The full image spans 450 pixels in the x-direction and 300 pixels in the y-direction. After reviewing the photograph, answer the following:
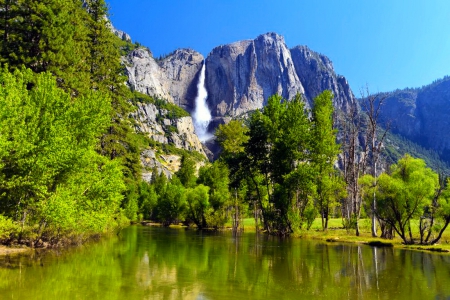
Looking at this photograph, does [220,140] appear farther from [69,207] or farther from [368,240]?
[69,207]

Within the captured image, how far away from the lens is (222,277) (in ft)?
59.1

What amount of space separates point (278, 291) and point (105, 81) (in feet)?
132

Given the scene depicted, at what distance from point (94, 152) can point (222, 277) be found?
1907cm

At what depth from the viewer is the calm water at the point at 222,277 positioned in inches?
557

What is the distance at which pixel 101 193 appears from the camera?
31922mm

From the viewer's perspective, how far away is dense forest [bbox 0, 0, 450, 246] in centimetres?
2508

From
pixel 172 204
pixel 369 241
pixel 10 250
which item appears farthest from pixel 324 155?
pixel 172 204

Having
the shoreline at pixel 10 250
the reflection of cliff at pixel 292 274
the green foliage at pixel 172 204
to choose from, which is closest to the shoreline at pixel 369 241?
the reflection of cliff at pixel 292 274

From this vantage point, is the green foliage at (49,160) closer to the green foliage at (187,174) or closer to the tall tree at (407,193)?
the tall tree at (407,193)

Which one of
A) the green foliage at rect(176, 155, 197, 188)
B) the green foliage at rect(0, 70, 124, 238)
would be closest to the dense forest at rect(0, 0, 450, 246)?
the green foliage at rect(0, 70, 124, 238)

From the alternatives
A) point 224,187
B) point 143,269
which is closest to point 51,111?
Result: point 143,269

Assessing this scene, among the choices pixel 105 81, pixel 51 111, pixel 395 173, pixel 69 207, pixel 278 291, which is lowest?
pixel 278 291

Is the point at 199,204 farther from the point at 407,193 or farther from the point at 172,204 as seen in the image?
the point at 407,193

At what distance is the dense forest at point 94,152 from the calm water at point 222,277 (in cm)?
461
